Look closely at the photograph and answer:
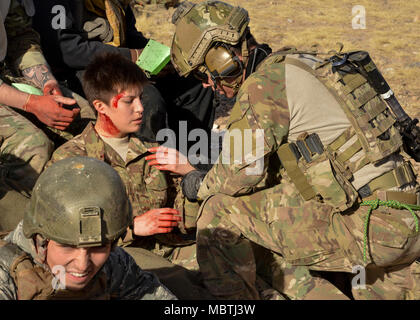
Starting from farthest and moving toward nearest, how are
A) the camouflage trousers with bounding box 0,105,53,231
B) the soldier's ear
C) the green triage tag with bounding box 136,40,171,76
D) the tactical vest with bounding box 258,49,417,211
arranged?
1. the green triage tag with bounding box 136,40,171,76
2. the camouflage trousers with bounding box 0,105,53,231
3. the soldier's ear
4. the tactical vest with bounding box 258,49,417,211

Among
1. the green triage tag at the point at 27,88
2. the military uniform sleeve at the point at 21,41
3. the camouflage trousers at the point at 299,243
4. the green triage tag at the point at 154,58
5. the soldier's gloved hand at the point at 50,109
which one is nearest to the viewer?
the camouflage trousers at the point at 299,243

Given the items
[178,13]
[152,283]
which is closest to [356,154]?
[152,283]

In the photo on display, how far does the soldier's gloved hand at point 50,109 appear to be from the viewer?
4.89 metres

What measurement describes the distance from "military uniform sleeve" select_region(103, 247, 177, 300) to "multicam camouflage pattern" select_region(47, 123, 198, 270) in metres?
1.05

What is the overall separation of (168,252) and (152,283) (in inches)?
52.5

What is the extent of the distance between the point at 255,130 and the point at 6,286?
1.75 metres

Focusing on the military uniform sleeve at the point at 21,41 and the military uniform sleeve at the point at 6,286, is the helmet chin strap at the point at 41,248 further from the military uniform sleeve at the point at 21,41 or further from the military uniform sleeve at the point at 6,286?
the military uniform sleeve at the point at 21,41

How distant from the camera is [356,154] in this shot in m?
3.85

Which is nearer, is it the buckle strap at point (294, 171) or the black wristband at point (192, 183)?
the buckle strap at point (294, 171)

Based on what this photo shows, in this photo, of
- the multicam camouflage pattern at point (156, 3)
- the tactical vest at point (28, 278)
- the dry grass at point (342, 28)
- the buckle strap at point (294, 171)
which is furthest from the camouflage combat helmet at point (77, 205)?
the multicam camouflage pattern at point (156, 3)

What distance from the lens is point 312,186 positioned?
3.91 m

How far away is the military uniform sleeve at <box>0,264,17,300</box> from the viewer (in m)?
2.77

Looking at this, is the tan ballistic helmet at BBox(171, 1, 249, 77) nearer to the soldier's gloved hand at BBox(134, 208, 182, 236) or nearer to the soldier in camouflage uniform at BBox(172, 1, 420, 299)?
the soldier in camouflage uniform at BBox(172, 1, 420, 299)

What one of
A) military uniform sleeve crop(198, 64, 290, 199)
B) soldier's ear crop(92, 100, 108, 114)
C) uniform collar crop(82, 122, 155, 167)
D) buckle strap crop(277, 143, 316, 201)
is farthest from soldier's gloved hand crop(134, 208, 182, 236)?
buckle strap crop(277, 143, 316, 201)
